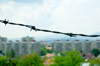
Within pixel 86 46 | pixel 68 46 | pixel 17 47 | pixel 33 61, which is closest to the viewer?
pixel 33 61

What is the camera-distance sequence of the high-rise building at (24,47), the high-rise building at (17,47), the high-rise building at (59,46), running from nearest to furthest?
1. the high-rise building at (24,47)
2. the high-rise building at (17,47)
3. the high-rise building at (59,46)

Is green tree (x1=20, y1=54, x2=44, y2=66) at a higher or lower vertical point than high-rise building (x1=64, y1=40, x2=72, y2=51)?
higher

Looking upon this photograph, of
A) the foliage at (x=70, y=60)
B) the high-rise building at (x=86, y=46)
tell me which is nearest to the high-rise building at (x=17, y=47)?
the high-rise building at (x=86, y=46)

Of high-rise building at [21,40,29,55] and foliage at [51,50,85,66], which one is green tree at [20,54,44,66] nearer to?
foliage at [51,50,85,66]

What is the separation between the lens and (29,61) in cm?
1317

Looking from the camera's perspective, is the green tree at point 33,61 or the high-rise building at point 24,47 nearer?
the green tree at point 33,61

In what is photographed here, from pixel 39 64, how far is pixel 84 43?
167 ft

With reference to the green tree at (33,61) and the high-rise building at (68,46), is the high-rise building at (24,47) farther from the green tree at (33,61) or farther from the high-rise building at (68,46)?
the green tree at (33,61)

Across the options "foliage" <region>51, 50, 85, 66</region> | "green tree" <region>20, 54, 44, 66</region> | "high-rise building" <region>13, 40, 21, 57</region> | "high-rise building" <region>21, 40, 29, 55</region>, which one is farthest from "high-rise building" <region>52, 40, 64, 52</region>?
"foliage" <region>51, 50, 85, 66</region>

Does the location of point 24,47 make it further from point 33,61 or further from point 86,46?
point 33,61

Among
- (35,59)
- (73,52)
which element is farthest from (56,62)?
(35,59)

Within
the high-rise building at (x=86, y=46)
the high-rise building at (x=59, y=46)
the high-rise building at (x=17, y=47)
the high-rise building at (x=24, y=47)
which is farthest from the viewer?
the high-rise building at (x=59, y=46)

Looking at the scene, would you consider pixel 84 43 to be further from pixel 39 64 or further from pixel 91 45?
pixel 39 64

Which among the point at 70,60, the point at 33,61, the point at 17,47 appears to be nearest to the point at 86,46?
the point at 17,47
